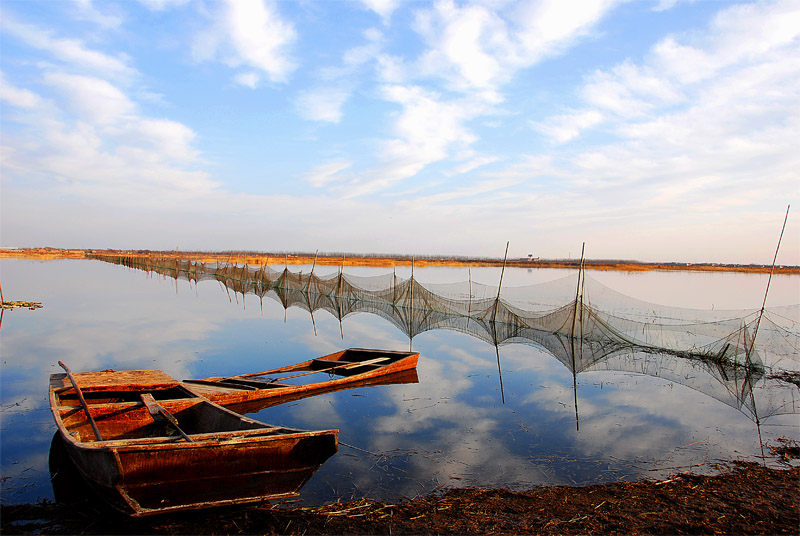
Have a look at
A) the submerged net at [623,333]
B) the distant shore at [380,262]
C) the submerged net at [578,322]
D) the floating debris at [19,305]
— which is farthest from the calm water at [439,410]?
the distant shore at [380,262]

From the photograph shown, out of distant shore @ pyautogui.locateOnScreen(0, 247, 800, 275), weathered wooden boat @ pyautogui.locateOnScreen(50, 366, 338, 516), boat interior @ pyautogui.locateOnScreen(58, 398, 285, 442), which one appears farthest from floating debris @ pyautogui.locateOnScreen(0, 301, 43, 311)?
distant shore @ pyautogui.locateOnScreen(0, 247, 800, 275)

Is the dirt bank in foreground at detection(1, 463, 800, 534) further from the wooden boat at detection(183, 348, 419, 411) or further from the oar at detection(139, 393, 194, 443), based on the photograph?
the wooden boat at detection(183, 348, 419, 411)

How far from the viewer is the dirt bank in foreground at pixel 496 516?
10.9ft

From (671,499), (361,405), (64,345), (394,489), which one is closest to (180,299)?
(64,345)

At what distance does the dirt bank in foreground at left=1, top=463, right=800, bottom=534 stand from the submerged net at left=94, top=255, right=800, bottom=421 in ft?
11.6

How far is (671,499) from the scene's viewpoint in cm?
382

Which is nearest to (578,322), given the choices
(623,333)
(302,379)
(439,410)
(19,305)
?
(623,333)

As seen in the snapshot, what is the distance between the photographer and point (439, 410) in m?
6.32

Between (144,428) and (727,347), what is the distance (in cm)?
960

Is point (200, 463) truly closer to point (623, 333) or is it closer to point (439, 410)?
point (439, 410)

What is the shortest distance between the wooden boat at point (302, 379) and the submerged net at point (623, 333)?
3408mm

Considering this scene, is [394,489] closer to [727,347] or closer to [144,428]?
[144,428]

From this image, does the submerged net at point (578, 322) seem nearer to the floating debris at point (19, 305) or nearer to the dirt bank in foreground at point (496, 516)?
the dirt bank in foreground at point (496, 516)

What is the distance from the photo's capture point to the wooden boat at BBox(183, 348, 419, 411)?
6.21 m
